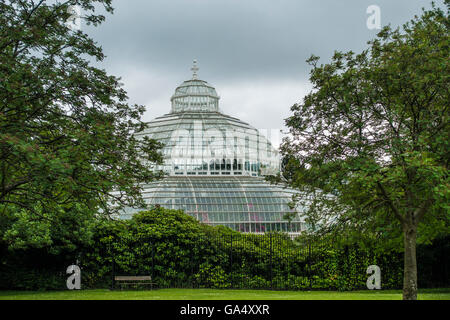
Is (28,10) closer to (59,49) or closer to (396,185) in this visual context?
(59,49)

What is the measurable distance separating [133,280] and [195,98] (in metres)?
33.5

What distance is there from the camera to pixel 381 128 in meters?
14.0

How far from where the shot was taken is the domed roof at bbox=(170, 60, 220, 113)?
2085 inches

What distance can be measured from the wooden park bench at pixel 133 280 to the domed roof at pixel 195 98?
31.9m

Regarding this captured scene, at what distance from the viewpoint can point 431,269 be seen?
23562 mm

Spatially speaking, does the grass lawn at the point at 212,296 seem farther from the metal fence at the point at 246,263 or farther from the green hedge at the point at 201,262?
the metal fence at the point at 246,263

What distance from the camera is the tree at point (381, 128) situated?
41.9 ft

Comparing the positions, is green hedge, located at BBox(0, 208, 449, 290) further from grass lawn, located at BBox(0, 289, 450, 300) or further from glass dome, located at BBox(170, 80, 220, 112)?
glass dome, located at BBox(170, 80, 220, 112)

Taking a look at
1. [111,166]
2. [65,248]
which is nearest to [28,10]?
→ [111,166]

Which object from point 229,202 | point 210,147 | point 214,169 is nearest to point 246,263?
point 229,202

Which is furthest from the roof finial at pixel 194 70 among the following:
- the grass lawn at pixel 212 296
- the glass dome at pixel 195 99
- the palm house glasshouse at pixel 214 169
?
the grass lawn at pixel 212 296

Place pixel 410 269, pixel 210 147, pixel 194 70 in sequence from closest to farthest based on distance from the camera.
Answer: pixel 410 269, pixel 210 147, pixel 194 70

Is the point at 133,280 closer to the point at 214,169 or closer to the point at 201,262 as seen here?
the point at 201,262

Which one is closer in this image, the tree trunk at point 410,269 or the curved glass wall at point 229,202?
the tree trunk at point 410,269
